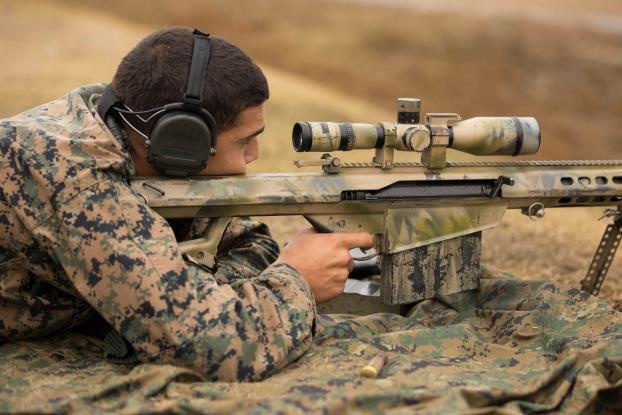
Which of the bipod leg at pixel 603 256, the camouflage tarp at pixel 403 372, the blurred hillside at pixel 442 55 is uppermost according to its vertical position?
the blurred hillside at pixel 442 55

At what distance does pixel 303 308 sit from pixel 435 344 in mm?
795

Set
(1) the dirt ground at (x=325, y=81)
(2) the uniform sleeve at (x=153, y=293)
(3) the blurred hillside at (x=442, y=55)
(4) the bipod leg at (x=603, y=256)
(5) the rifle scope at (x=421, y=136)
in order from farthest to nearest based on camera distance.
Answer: (3) the blurred hillside at (x=442, y=55) → (1) the dirt ground at (x=325, y=81) → (4) the bipod leg at (x=603, y=256) → (5) the rifle scope at (x=421, y=136) → (2) the uniform sleeve at (x=153, y=293)

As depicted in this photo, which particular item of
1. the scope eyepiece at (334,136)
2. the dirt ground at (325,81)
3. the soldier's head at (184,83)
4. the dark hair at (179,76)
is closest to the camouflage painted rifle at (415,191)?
the scope eyepiece at (334,136)

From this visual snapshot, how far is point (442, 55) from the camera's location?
734 inches

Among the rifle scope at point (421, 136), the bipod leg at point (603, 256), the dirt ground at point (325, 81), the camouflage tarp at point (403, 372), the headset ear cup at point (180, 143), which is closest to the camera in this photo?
the camouflage tarp at point (403, 372)

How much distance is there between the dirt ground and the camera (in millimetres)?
11773

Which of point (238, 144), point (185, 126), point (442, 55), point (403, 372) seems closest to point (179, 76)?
point (185, 126)

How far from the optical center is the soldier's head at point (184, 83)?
3.98 m

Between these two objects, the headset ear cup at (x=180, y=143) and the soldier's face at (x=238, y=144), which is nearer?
the headset ear cup at (x=180, y=143)

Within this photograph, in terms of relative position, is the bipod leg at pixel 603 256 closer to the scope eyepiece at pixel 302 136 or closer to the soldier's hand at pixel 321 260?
the soldier's hand at pixel 321 260

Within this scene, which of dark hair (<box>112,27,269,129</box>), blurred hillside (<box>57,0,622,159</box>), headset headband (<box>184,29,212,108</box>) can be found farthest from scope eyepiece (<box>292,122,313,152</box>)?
blurred hillside (<box>57,0,622,159</box>)

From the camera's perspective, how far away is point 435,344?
441 cm

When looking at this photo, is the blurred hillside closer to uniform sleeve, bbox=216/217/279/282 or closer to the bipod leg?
the bipod leg

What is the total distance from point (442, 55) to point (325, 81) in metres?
2.87
